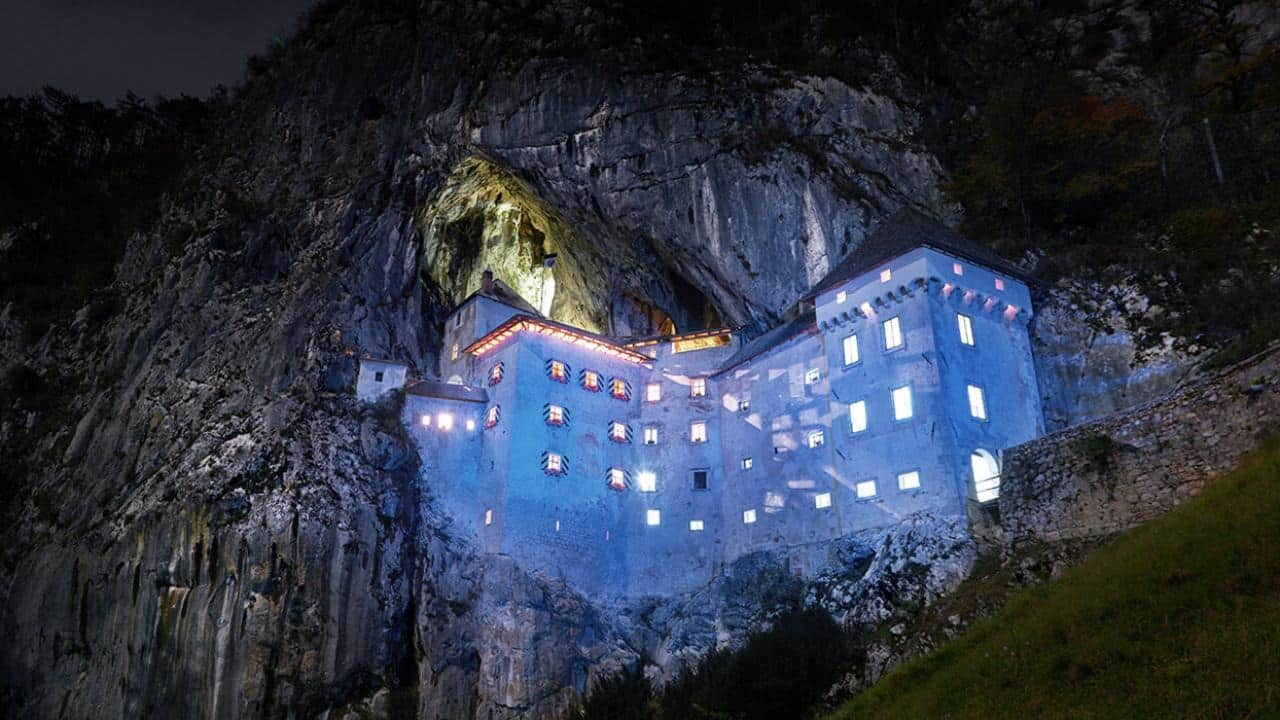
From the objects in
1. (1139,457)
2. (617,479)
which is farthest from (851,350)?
(1139,457)

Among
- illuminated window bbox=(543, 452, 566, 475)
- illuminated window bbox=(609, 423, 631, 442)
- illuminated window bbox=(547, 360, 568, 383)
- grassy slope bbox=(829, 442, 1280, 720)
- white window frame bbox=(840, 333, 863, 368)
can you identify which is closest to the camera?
grassy slope bbox=(829, 442, 1280, 720)

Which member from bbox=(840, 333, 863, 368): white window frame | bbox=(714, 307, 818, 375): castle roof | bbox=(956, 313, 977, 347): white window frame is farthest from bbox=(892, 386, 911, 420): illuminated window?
bbox=(714, 307, 818, 375): castle roof

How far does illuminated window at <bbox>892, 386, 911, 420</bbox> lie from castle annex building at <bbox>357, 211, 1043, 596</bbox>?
0.20 feet

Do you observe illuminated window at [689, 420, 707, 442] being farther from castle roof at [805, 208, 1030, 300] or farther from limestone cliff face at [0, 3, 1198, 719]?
castle roof at [805, 208, 1030, 300]

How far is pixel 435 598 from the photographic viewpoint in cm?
4169

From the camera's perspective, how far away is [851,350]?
39688 millimetres

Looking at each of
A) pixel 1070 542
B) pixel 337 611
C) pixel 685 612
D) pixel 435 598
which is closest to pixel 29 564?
pixel 337 611

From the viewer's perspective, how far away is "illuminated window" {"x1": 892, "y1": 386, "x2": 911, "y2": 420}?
3634cm

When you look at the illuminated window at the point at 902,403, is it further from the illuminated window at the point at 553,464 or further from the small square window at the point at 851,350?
the illuminated window at the point at 553,464

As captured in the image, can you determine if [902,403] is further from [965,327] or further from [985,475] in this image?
[965,327]

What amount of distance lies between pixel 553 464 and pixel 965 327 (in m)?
21.0

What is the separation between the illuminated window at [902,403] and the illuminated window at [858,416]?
5.51 ft

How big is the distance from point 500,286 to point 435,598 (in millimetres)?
21050

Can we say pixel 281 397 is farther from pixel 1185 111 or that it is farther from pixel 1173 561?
pixel 1185 111
